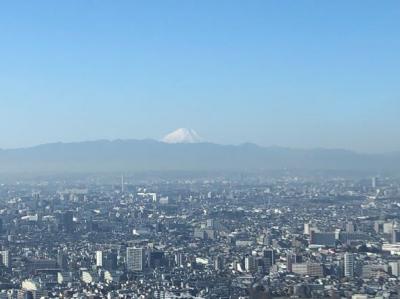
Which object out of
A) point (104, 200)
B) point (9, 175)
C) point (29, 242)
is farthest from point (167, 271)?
point (9, 175)

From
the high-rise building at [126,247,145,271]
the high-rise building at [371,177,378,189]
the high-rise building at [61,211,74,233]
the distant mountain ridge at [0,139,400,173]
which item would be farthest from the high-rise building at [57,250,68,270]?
the distant mountain ridge at [0,139,400,173]

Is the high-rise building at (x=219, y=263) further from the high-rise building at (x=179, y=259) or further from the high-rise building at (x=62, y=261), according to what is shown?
the high-rise building at (x=62, y=261)

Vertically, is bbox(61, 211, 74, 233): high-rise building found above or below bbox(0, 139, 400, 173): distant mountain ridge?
below

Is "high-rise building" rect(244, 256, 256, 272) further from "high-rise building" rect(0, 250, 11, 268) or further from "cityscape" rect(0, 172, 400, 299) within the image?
"high-rise building" rect(0, 250, 11, 268)

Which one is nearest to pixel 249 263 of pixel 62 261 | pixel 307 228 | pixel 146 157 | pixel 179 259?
pixel 179 259

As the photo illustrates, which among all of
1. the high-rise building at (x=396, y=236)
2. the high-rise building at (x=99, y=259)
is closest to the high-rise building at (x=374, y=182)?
the high-rise building at (x=396, y=236)

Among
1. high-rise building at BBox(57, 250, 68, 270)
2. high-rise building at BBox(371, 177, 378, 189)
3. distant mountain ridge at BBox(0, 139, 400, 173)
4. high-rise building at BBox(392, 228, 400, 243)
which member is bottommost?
high-rise building at BBox(57, 250, 68, 270)
